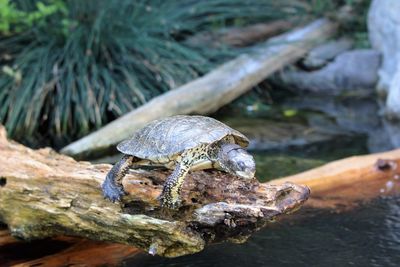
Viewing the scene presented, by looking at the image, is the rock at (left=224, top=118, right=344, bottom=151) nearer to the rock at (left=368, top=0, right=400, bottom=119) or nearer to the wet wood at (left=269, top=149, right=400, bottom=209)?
the rock at (left=368, top=0, right=400, bottom=119)

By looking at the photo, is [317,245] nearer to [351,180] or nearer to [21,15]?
[351,180]

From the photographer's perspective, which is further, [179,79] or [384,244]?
[179,79]

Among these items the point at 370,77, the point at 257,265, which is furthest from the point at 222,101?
the point at 257,265

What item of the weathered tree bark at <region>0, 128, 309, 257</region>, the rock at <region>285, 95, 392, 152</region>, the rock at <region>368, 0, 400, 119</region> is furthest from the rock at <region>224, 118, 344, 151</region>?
the weathered tree bark at <region>0, 128, 309, 257</region>

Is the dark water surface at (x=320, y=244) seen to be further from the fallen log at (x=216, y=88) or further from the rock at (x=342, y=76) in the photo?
the rock at (x=342, y=76)

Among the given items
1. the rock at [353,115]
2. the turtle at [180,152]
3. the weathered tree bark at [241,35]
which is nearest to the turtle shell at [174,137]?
the turtle at [180,152]

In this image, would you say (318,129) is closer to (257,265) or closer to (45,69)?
(45,69)

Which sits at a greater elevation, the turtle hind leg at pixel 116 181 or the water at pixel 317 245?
the turtle hind leg at pixel 116 181
